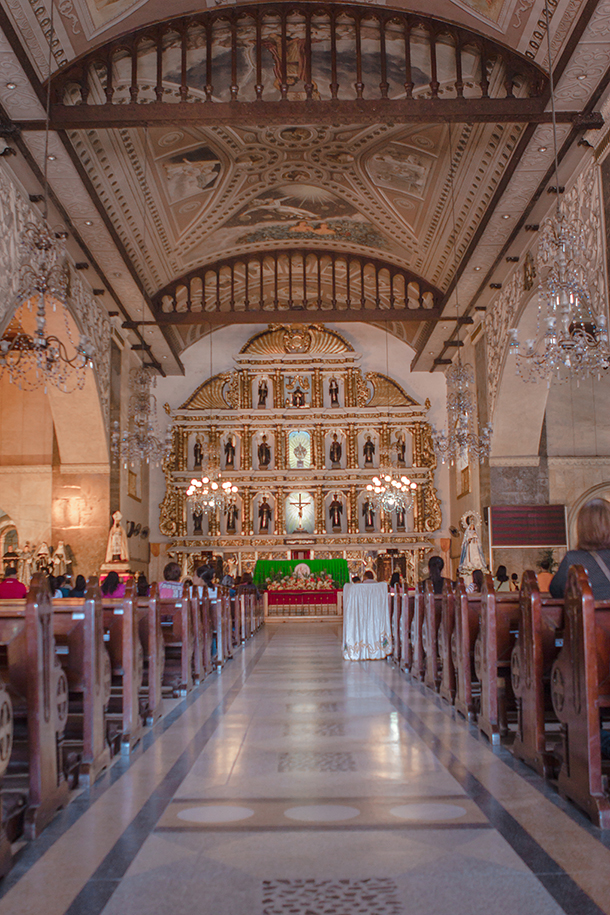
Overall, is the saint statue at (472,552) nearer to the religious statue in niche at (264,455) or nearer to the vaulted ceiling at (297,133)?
the vaulted ceiling at (297,133)

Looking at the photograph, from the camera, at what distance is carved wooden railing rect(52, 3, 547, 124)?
9.59 metres

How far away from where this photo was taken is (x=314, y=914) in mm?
2369

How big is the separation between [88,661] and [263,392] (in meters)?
19.0

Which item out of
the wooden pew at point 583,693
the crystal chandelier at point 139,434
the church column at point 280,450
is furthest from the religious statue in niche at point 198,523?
the wooden pew at point 583,693

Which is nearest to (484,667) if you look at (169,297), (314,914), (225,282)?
(314,914)

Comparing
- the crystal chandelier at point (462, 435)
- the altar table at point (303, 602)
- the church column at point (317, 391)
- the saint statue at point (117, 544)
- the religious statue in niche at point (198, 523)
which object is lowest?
the altar table at point (303, 602)

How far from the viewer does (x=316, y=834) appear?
311 centimetres

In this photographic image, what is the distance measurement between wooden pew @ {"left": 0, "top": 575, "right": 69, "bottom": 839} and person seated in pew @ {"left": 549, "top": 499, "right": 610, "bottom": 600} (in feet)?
8.23

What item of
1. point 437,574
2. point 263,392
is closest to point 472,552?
point 437,574

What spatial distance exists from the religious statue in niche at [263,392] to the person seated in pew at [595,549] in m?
19.2

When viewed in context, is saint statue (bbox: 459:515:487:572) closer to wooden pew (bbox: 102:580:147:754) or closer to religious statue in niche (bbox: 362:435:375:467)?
religious statue in niche (bbox: 362:435:375:467)

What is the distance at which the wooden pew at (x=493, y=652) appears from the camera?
4992 mm

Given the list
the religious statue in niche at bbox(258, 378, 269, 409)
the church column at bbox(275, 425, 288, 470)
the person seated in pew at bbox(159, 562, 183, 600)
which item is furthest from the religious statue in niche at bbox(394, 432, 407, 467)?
the person seated in pew at bbox(159, 562, 183, 600)

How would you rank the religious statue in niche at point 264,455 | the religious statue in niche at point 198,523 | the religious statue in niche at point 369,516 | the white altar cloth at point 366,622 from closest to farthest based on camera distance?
1. the white altar cloth at point 366,622
2. the religious statue in niche at point 198,523
3. the religious statue in niche at point 369,516
4. the religious statue in niche at point 264,455
